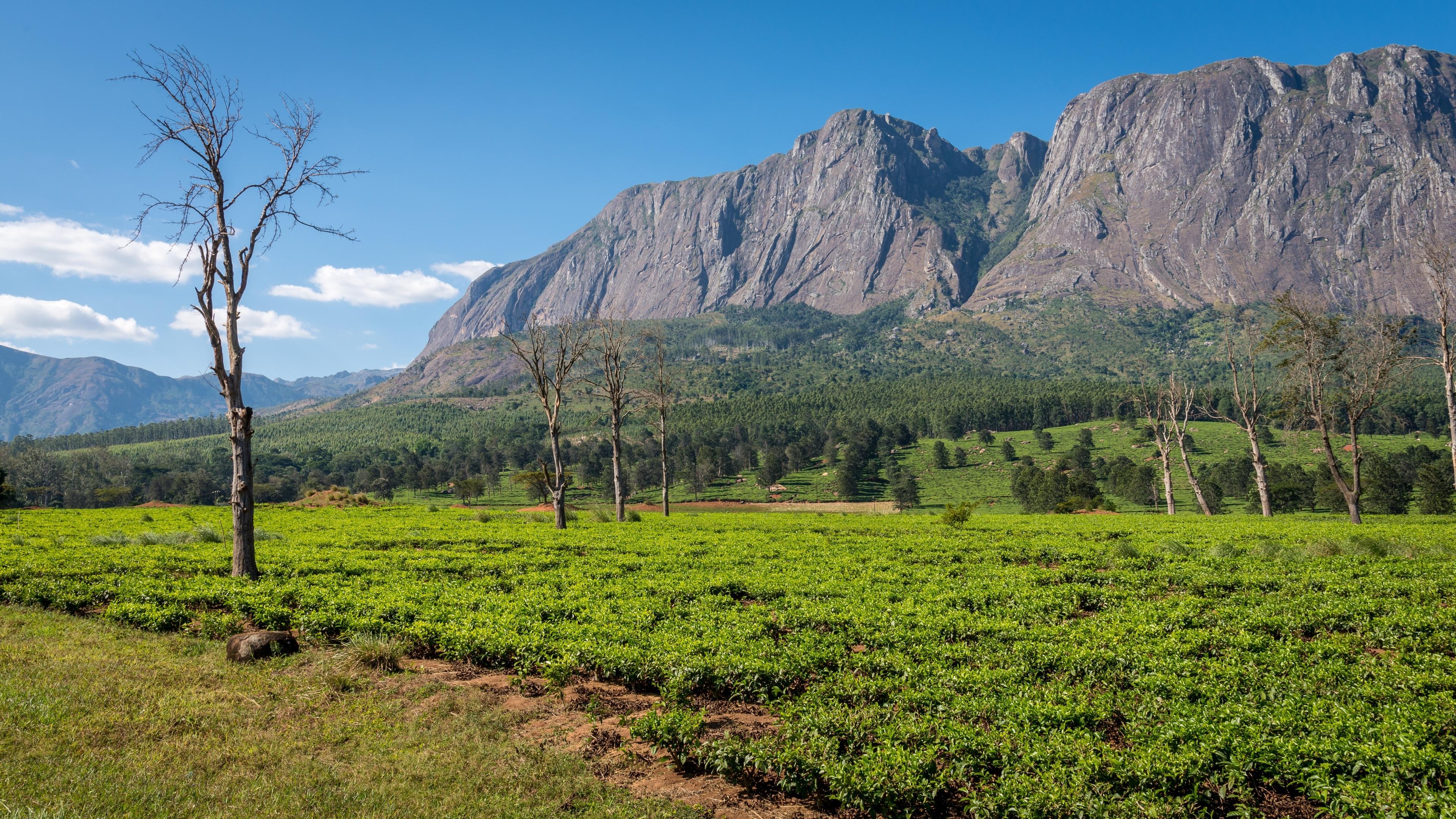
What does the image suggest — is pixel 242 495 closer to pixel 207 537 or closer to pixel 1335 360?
pixel 207 537

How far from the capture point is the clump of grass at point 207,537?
27.8 meters

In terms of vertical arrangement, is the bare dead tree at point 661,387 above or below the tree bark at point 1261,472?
above

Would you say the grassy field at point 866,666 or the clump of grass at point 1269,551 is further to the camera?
the clump of grass at point 1269,551

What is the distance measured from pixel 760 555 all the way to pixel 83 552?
24.8m

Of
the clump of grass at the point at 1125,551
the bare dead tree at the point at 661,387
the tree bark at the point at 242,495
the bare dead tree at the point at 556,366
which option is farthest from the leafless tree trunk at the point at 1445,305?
the tree bark at the point at 242,495

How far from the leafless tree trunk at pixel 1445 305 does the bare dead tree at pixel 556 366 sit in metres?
43.9

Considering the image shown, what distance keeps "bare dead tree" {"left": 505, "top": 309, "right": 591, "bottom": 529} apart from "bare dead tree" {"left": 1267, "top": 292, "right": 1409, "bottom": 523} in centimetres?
4236

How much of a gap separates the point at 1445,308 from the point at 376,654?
47.1 m

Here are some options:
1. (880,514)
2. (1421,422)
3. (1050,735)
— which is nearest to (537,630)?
(1050,735)

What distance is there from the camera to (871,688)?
419 inches

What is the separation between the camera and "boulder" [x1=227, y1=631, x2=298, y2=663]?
12.5 m

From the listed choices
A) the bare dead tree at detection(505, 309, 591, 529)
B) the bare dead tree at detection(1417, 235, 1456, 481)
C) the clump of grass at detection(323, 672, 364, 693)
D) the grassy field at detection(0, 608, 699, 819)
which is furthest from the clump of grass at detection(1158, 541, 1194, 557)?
the bare dead tree at detection(505, 309, 591, 529)

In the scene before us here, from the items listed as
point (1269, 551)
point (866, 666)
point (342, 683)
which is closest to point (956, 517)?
point (1269, 551)

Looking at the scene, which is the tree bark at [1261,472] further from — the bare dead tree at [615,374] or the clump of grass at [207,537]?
the clump of grass at [207,537]
